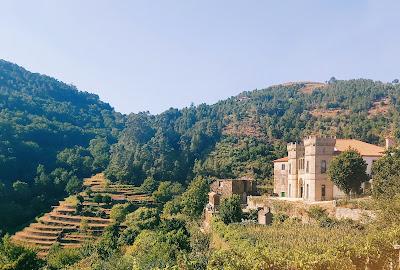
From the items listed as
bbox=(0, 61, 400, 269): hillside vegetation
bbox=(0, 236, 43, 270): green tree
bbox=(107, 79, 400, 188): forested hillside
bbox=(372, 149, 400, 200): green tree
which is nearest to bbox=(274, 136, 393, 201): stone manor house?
bbox=(372, 149, 400, 200): green tree

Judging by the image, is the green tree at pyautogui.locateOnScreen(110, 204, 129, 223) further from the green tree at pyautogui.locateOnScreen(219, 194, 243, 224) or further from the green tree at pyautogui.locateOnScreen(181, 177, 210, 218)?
the green tree at pyautogui.locateOnScreen(219, 194, 243, 224)

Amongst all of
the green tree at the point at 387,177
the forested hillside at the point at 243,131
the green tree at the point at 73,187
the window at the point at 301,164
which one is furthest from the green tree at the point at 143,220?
the green tree at the point at 387,177

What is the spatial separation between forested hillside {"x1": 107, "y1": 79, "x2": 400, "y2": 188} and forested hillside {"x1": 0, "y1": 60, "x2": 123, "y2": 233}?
9281 mm

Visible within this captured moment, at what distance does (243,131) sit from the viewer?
9419 centimetres

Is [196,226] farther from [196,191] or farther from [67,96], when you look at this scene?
[67,96]

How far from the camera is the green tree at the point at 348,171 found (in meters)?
37.0

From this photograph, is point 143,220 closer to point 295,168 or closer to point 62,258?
point 62,258


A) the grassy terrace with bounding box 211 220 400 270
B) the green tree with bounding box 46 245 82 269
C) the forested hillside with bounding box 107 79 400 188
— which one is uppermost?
the forested hillside with bounding box 107 79 400 188

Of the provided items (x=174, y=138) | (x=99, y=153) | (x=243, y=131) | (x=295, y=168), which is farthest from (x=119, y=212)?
(x=99, y=153)

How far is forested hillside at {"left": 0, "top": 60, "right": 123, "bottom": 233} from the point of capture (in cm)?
7131

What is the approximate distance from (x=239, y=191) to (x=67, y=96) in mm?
119871

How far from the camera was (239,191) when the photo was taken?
53062mm

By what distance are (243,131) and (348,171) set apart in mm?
57416

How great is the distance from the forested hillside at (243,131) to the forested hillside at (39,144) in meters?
9.28
